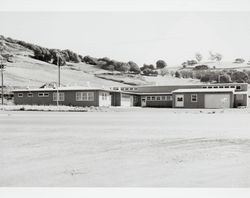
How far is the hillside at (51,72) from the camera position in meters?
82.7

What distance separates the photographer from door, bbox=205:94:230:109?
4378 centimetres

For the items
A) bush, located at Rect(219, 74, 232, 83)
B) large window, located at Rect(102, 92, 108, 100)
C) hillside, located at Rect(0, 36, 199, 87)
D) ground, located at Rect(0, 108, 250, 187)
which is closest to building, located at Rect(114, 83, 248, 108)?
large window, located at Rect(102, 92, 108, 100)

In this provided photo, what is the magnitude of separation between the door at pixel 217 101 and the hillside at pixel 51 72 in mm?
42982

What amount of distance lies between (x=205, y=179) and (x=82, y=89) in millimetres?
33725

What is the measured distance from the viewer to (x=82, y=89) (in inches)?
1609

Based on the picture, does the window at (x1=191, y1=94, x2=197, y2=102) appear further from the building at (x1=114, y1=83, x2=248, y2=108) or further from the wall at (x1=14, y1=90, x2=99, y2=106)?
the wall at (x1=14, y1=90, x2=99, y2=106)

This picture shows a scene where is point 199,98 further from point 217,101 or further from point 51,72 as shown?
point 51,72

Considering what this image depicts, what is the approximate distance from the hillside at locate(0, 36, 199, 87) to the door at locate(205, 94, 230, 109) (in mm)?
42982

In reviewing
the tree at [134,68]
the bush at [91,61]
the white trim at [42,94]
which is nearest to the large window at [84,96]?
the white trim at [42,94]

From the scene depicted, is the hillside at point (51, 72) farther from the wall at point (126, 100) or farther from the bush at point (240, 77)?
the wall at point (126, 100)

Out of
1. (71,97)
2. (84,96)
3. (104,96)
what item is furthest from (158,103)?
(71,97)

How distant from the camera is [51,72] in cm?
9194

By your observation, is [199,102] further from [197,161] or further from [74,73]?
[74,73]
